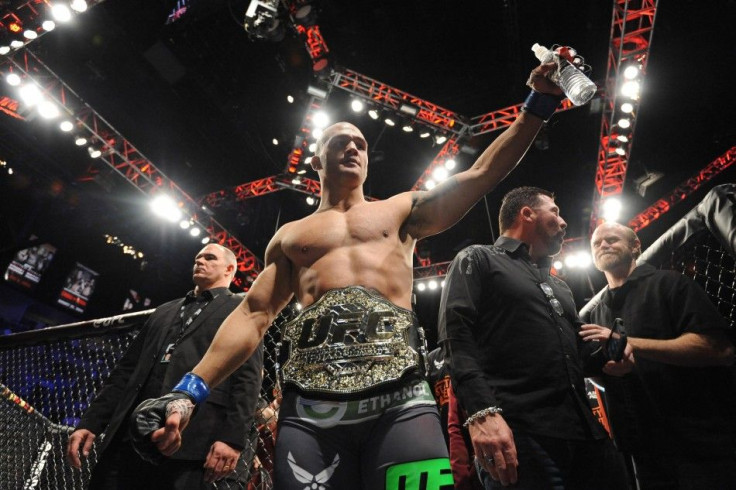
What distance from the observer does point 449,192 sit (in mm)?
1672

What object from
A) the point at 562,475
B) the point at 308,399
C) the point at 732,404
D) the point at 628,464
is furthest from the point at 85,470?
the point at 732,404

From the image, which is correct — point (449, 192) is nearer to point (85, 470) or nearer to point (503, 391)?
point (503, 391)

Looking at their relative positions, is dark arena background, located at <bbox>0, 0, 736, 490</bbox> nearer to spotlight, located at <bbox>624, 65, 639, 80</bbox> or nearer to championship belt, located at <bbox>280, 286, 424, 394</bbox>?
spotlight, located at <bbox>624, 65, 639, 80</bbox>

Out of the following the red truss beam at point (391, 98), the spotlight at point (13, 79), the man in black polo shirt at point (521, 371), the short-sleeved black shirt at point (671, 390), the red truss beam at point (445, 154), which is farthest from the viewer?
the red truss beam at point (445, 154)

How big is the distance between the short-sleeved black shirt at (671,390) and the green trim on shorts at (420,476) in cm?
119

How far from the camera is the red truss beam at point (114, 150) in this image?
7.40 metres

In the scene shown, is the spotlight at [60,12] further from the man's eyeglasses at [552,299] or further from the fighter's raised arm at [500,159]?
the man's eyeglasses at [552,299]

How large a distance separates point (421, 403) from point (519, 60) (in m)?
12.3

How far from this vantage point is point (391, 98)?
8.77m

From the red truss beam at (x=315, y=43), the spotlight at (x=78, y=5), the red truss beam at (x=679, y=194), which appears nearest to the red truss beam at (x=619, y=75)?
the red truss beam at (x=679, y=194)

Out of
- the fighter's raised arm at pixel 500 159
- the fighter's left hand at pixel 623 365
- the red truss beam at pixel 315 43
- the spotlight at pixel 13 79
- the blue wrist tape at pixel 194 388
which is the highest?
the red truss beam at pixel 315 43

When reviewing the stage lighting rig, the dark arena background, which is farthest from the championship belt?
the stage lighting rig

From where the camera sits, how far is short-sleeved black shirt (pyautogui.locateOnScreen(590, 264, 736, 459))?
1.73 meters

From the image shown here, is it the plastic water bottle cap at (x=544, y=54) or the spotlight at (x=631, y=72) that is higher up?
the spotlight at (x=631, y=72)
